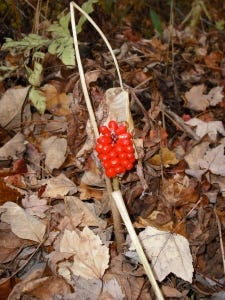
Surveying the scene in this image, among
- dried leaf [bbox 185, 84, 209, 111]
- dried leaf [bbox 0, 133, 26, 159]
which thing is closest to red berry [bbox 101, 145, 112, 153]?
dried leaf [bbox 0, 133, 26, 159]

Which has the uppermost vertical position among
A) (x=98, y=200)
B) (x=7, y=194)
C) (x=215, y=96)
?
(x=215, y=96)

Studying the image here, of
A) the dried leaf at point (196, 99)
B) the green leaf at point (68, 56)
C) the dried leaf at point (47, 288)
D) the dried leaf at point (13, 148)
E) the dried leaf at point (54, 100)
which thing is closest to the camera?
the dried leaf at point (47, 288)

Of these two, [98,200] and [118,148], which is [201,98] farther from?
[118,148]

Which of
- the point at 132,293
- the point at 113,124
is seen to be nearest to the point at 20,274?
the point at 132,293

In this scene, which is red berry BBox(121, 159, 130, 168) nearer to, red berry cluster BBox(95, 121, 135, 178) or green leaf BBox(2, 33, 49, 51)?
red berry cluster BBox(95, 121, 135, 178)

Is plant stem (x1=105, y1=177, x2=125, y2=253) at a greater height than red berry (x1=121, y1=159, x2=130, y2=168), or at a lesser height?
lesser

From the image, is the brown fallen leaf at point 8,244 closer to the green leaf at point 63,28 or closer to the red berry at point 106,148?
the red berry at point 106,148

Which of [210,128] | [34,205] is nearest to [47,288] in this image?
[34,205]

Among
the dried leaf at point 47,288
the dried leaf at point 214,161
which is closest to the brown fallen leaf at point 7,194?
the dried leaf at point 47,288
